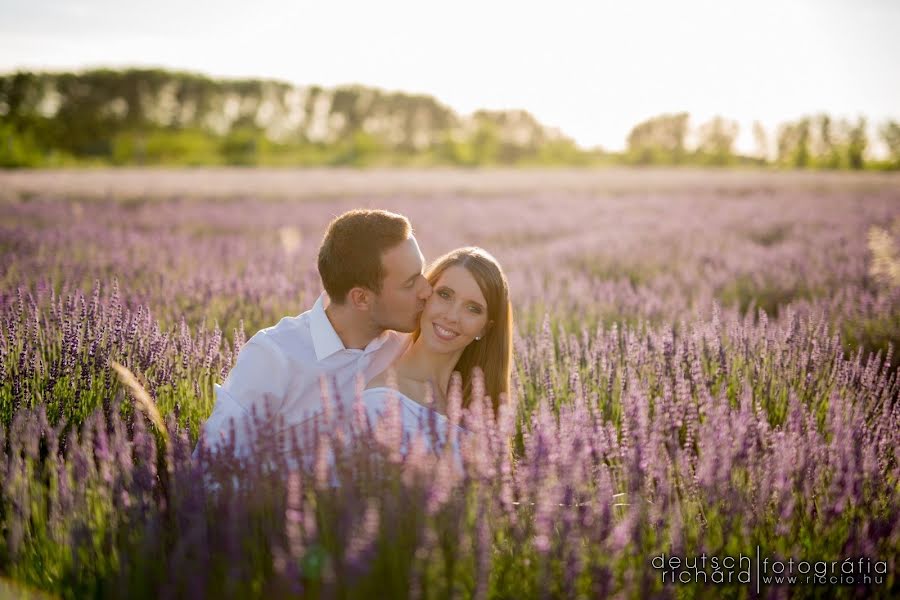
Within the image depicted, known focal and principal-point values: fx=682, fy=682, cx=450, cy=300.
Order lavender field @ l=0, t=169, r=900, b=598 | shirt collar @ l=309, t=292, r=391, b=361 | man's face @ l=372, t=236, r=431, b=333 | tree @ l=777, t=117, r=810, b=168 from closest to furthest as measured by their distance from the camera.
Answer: lavender field @ l=0, t=169, r=900, b=598, shirt collar @ l=309, t=292, r=391, b=361, man's face @ l=372, t=236, r=431, b=333, tree @ l=777, t=117, r=810, b=168

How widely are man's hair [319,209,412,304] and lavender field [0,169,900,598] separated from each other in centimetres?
60

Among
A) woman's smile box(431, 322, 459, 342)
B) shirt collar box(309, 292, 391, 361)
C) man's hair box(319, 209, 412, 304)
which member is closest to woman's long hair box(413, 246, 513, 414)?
woman's smile box(431, 322, 459, 342)

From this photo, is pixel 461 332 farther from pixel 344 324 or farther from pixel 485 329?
pixel 344 324

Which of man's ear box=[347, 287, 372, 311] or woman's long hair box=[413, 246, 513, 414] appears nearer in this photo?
man's ear box=[347, 287, 372, 311]

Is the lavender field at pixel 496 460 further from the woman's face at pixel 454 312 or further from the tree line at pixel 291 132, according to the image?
the tree line at pixel 291 132

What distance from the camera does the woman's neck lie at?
118 inches

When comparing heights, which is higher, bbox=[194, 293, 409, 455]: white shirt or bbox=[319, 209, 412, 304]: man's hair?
bbox=[319, 209, 412, 304]: man's hair

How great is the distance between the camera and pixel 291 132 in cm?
6047

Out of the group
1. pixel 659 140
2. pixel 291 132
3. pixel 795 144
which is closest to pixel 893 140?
pixel 795 144

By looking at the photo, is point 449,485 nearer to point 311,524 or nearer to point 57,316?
point 311,524

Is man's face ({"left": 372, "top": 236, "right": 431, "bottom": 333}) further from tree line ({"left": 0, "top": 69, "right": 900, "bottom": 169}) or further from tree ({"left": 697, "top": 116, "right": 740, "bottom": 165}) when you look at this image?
tree ({"left": 697, "top": 116, "right": 740, "bottom": 165})

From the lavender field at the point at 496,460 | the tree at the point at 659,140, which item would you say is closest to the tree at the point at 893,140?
the tree at the point at 659,140

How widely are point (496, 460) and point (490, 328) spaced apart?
1.38m

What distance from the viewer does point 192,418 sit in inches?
113
